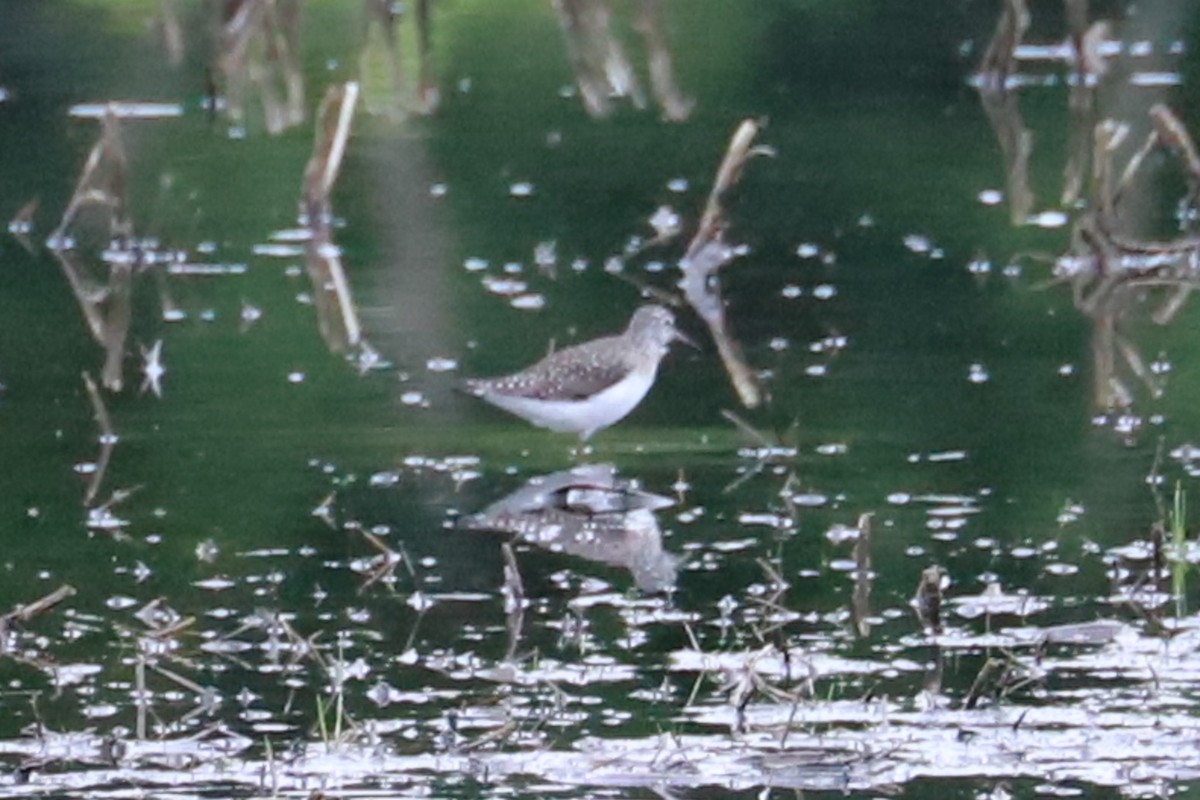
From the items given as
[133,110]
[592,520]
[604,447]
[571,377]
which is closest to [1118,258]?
[604,447]

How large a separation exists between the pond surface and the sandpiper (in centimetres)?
20

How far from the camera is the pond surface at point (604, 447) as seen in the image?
679cm

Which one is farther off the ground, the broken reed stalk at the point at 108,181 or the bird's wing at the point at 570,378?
the broken reed stalk at the point at 108,181

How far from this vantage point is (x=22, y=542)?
905 centimetres

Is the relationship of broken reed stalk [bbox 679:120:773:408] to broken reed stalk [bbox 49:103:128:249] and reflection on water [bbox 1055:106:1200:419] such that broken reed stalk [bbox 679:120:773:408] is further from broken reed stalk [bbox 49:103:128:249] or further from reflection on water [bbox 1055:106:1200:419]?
broken reed stalk [bbox 49:103:128:249]

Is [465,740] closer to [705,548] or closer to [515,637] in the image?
[515,637]

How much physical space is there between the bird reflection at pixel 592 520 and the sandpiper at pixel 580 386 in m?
0.19

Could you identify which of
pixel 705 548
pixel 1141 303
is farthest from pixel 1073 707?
pixel 1141 303

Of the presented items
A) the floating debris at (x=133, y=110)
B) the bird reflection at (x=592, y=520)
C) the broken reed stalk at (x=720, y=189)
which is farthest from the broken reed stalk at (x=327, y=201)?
the floating debris at (x=133, y=110)

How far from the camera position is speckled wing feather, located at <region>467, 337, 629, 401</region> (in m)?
9.86

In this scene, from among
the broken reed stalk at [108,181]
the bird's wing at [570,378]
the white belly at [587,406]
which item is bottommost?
the white belly at [587,406]

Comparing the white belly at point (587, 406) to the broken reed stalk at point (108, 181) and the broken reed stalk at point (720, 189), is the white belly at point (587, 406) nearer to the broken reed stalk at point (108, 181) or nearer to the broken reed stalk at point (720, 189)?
the broken reed stalk at point (720, 189)

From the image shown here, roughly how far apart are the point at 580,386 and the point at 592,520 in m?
0.80

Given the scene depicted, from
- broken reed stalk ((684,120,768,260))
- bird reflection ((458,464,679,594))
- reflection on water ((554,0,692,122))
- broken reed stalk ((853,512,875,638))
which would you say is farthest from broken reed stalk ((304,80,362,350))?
broken reed stalk ((853,512,875,638))
